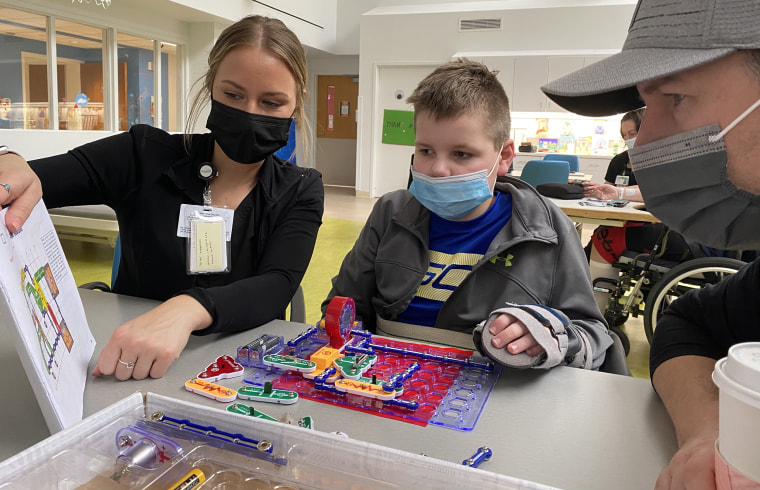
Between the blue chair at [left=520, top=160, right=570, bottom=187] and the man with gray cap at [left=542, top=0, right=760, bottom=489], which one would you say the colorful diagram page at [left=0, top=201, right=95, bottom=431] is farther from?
the blue chair at [left=520, top=160, right=570, bottom=187]

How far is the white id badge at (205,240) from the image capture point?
1.43m

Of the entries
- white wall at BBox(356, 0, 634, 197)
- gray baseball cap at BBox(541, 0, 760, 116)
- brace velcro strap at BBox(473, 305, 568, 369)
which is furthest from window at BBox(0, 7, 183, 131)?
gray baseball cap at BBox(541, 0, 760, 116)

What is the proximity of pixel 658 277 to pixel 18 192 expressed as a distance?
10.5 feet

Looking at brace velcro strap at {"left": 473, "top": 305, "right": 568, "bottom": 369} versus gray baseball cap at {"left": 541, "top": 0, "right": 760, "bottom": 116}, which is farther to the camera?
brace velcro strap at {"left": 473, "top": 305, "right": 568, "bottom": 369}

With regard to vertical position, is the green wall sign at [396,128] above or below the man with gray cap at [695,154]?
above

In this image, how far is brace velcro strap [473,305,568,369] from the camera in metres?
0.95

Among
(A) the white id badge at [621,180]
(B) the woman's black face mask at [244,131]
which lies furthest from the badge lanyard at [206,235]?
(A) the white id badge at [621,180]

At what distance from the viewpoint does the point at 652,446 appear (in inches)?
31.1

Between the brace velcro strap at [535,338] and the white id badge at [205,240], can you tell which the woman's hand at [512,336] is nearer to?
the brace velcro strap at [535,338]

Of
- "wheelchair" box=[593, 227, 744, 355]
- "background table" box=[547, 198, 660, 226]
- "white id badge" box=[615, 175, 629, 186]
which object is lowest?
"wheelchair" box=[593, 227, 744, 355]

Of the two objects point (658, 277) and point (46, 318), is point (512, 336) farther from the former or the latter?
point (658, 277)

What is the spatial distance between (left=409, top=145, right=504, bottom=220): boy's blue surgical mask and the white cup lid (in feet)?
3.34

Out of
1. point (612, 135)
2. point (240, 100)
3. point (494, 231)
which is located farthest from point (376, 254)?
point (612, 135)

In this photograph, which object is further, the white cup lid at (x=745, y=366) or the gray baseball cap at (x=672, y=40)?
the gray baseball cap at (x=672, y=40)
